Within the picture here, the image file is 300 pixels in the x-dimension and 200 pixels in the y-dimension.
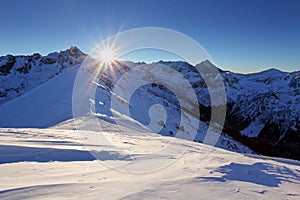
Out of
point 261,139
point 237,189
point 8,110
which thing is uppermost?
point 8,110

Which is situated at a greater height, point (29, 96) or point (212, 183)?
point (29, 96)

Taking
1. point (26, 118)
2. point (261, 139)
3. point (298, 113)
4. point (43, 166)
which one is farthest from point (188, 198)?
→ point (298, 113)

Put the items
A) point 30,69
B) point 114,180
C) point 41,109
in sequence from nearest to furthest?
point 114,180 → point 41,109 → point 30,69

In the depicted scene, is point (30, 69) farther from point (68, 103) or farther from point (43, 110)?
point (68, 103)

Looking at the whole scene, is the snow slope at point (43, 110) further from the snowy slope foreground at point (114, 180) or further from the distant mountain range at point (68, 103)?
the snowy slope foreground at point (114, 180)

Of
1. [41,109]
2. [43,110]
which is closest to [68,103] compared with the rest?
[43,110]

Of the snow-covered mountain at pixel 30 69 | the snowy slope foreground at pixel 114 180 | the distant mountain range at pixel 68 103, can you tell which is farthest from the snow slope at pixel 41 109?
the snow-covered mountain at pixel 30 69

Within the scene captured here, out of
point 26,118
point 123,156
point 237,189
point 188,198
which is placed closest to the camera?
point 188,198

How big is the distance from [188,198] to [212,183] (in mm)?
1368

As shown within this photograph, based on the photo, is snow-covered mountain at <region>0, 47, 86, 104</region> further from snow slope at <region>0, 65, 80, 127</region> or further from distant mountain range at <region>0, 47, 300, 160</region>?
snow slope at <region>0, 65, 80, 127</region>

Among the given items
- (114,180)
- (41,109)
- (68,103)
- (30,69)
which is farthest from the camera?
(30,69)

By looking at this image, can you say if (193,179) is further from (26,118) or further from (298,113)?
(298,113)

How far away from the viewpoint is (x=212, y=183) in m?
6.17

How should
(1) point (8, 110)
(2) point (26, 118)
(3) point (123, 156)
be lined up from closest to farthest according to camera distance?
(3) point (123, 156) → (2) point (26, 118) → (1) point (8, 110)
